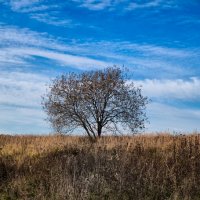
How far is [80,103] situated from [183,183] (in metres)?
17.9

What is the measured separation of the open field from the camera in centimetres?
1227

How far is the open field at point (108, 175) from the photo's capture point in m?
12.3

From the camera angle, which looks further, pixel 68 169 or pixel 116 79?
pixel 116 79

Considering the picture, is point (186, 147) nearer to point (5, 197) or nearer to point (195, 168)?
point (195, 168)

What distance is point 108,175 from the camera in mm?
14062

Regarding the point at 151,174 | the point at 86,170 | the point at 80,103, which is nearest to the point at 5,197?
the point at 86,170

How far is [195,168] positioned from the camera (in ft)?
47.6

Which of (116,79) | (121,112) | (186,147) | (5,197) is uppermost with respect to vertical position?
(116,79)

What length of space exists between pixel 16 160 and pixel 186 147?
7.16m

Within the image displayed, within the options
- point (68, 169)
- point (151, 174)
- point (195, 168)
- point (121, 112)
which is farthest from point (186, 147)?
point (121, 112)

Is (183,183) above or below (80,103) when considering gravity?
below

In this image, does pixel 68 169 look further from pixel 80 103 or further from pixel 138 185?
pixel 80 103

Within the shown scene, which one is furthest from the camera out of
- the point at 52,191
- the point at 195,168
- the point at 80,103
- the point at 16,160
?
the point at 80,103

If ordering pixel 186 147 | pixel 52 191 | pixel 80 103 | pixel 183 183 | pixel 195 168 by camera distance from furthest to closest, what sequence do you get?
pixel 80 103 → pixel 186 147 → pixel 195 168 → pixel 183 183 → pixel 52 191
